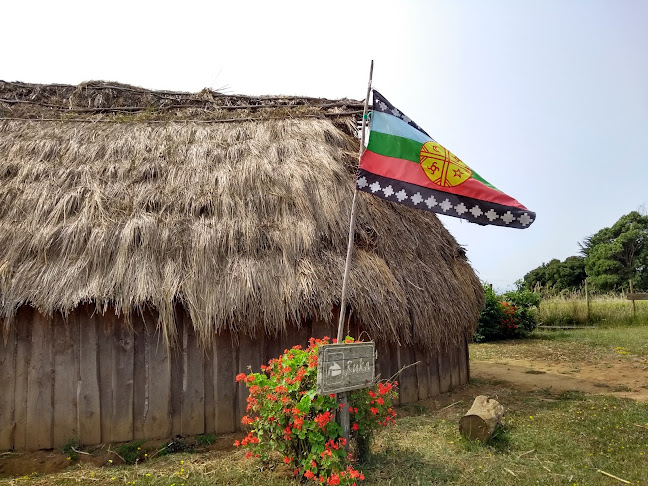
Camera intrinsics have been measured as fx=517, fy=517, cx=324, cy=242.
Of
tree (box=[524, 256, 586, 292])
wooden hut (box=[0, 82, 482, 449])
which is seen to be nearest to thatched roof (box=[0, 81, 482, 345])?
wooden hut (box=[0, 82, 482, 449])

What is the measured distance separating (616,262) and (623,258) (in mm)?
932

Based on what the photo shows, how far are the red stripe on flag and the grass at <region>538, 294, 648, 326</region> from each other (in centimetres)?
1409

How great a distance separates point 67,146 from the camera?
6.82m

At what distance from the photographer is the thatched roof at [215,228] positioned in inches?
200

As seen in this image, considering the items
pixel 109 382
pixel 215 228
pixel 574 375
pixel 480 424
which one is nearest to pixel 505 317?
pixel 574 375

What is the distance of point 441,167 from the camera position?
14.1 ft

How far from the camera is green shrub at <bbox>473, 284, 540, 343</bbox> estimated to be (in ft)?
45.7

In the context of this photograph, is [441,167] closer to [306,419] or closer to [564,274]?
[306,419]

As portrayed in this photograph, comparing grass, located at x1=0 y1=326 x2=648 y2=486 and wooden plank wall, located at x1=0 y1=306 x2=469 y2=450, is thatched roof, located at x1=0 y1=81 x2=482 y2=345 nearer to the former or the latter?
wooden plank wall, located at x1=0 y1=306 x2=469 y2=450

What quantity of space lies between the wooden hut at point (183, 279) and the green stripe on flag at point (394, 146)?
1617 mm

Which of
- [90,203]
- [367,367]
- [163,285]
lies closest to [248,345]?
[163,285]

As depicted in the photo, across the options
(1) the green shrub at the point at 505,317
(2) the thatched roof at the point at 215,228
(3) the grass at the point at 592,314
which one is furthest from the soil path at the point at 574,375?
(3) the grass at the point at 592,314

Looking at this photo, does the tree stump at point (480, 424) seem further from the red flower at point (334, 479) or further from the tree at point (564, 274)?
the tree at point (564, 274)

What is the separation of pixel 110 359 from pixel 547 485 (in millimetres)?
4080
